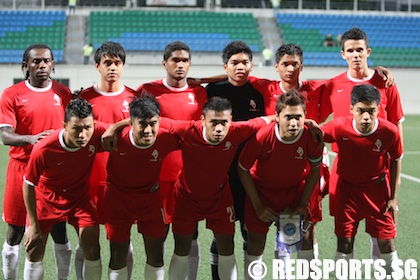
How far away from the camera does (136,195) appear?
4.18 meters

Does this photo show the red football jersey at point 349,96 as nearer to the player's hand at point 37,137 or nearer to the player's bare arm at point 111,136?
the player's bare arm at point 111,136

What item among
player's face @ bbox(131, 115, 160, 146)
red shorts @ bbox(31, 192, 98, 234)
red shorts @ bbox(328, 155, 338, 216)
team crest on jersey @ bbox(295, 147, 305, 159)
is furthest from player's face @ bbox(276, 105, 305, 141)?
red shorts @ bbox(31, 192, 98, 234)

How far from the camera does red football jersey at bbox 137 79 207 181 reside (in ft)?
15.1

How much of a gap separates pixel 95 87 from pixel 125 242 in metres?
1.24

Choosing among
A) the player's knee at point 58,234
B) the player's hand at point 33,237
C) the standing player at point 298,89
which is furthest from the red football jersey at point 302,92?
the player's hand at point 33,237

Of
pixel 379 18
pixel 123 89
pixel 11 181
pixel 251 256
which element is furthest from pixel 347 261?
pixel 379 18

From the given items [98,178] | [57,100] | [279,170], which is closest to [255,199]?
[279,170]

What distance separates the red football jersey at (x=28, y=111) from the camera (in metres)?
4.43

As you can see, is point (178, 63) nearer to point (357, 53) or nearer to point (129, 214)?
point (129, 214)

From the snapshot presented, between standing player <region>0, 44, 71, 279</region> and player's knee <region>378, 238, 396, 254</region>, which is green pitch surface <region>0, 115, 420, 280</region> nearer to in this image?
standing player <region>0, 44, 71, 279</region>

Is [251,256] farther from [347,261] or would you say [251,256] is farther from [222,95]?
[222,95]

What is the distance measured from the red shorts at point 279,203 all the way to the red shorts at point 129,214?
0.68 m

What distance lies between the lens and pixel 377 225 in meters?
4.37

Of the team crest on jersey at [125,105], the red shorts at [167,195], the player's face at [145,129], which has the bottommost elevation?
the red shorts at [167,195]
